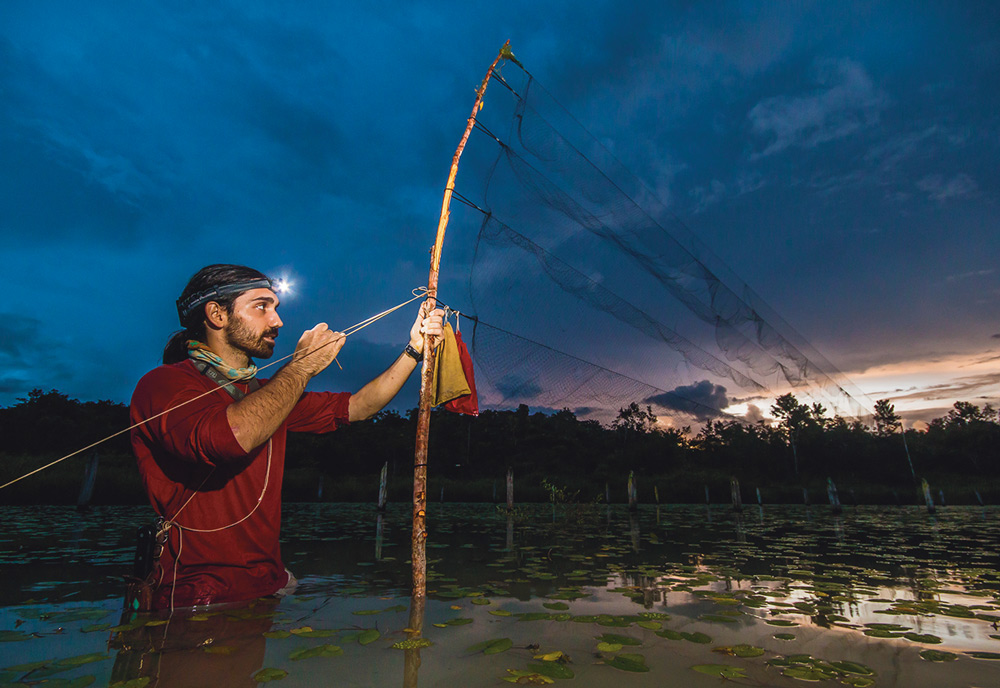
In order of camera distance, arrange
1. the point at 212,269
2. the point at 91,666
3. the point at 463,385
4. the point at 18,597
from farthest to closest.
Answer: the point at 18,597 → the point at 463,385 → the point at 212,269 → the point at 91,666

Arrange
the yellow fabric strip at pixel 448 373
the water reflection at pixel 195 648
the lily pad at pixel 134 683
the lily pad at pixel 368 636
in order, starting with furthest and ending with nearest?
the yellow fabric strip at pixel 448 373 → the lily pad at pixel 368 636 → the water reflection at pixel 195 648 → the lily pad at pixel 134 683

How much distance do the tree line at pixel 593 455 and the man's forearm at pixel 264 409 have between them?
3257 cm

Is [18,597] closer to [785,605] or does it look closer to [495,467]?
[785,605]

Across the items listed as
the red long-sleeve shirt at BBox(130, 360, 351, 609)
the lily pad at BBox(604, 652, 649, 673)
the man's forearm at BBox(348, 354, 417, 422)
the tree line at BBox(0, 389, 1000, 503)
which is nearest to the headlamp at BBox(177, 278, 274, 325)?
the red long-sleeve shirt at BBox(130, 360, 351, 609)

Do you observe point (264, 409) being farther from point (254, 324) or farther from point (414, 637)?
point (414, 637)

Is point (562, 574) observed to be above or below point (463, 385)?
below

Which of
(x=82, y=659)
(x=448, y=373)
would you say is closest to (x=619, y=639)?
(x=448, y=373)

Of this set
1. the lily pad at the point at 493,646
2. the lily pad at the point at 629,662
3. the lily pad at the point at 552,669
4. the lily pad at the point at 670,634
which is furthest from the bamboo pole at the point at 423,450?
the lily pad at the point at 670,634

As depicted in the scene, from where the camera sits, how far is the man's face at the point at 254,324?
2803 millimetres

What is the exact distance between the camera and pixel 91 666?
2.22 meters

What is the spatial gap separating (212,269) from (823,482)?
5826cm

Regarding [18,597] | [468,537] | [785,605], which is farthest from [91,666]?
[468,537]

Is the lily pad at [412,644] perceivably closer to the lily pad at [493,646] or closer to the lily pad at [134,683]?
the lily pad at [493,646]

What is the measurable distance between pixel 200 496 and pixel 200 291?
1.31 m
